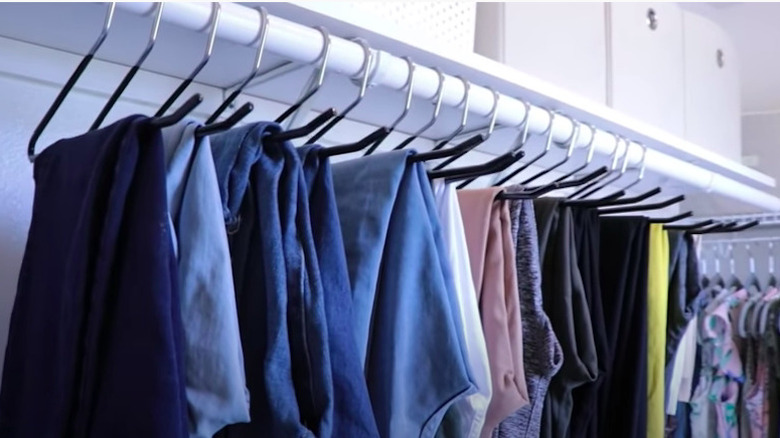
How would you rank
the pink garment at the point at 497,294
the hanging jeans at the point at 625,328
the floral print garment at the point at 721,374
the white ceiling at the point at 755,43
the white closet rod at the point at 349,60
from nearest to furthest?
1. the white closet rod at the point at 349,60
2. the pink garment at the point at 497,294
3. the hanging jeans at the point at 625,328
4. the floral print garment at the point at 721,374
5. the white ceiling at the point at 755,43

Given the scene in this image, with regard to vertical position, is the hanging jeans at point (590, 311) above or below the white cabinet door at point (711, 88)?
below

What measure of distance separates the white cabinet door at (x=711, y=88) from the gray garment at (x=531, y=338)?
0.83 m

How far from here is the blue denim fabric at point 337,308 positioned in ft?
1.59

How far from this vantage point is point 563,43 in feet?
3.51

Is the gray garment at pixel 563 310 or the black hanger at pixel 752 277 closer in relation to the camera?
the gray garment at pixel 563 310

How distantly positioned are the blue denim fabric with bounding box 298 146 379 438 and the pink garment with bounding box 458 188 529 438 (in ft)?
0.59

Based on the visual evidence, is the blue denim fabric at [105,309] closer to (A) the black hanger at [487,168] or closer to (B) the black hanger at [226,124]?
(B) the black hanger at [226,124]

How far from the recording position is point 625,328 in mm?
815

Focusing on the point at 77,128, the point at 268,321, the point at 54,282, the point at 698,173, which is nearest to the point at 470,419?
the point at 268,321

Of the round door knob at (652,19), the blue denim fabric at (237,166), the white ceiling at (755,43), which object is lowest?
the blue denim fabric at (237,166)

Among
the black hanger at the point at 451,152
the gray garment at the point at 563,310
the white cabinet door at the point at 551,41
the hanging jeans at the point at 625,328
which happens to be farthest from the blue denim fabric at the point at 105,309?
the white cabinet door at the point at 551,41

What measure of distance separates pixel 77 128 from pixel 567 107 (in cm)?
59

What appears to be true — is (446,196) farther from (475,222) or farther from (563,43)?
(563,43)

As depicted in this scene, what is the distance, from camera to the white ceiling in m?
1.70
